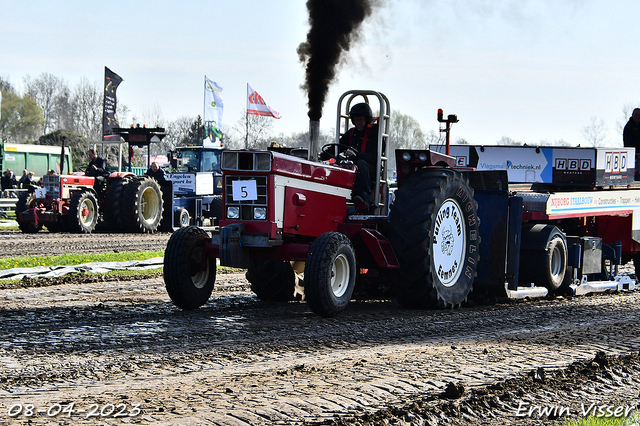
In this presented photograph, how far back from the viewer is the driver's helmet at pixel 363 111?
28.1 ft

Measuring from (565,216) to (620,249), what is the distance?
1.54m

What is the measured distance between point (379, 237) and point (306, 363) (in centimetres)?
268

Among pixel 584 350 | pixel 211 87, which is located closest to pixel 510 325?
pixel 584 350

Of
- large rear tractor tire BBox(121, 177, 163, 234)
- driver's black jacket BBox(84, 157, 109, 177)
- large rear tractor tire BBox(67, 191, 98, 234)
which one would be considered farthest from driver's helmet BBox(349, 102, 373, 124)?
driver's black jacket BBox(84, 157, 109, 177)

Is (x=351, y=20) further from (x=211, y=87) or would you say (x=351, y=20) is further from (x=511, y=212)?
(x=211, y=87)

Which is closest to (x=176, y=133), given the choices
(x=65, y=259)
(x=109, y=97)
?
(x=109, y=97)

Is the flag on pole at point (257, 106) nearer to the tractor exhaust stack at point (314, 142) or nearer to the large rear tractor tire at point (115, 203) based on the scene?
the large rear tractor tire at point (115, 203)

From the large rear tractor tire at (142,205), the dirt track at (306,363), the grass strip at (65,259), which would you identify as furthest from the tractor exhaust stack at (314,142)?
the large rear tractor tire at (142,205)

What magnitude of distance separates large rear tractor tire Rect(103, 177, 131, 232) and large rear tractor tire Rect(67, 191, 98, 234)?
31 centimetres

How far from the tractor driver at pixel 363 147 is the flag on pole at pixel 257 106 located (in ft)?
82.4

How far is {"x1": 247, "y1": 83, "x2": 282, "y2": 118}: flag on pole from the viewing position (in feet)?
110

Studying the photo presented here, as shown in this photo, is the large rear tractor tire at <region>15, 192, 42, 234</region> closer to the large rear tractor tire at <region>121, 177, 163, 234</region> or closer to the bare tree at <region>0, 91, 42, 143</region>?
the large rear tractor tire at <region>121, 177, 163, 234</region>

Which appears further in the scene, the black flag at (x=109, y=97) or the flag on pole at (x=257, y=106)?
the flag on pole at (x=257, y=106)

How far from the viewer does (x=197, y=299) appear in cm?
770
